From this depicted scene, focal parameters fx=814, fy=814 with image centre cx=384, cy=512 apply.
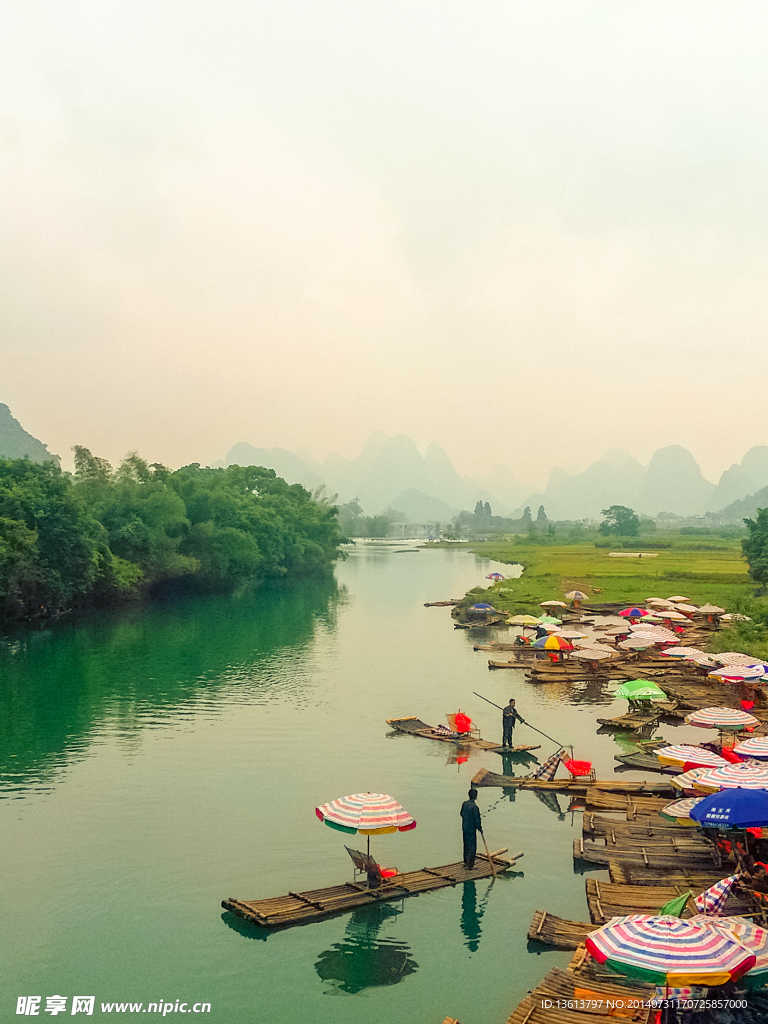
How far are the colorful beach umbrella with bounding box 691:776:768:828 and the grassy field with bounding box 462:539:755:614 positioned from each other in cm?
3785

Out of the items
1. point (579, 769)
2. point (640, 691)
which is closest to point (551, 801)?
point (579, 769)

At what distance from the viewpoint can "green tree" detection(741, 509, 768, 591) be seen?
2594 inches

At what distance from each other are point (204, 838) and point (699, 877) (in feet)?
38.9

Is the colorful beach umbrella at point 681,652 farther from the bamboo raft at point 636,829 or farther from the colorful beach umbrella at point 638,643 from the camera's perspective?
the bamboo raft at point 636,829

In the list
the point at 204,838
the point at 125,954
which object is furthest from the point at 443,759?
the point at 125,954

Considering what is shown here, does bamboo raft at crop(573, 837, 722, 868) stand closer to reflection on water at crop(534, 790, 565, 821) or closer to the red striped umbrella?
the red striped umbrella

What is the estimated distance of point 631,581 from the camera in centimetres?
8088

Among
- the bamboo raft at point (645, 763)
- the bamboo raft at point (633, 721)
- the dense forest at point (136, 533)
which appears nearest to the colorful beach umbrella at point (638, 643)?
the bamboo raft at point (633, 721)

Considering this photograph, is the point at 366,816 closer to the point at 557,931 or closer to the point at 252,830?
the point at 557,931

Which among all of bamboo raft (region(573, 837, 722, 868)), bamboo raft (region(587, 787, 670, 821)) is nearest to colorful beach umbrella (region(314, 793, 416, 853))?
bamboo raft (region(573, 837, 722, 868))

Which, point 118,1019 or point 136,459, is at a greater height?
point 136,459

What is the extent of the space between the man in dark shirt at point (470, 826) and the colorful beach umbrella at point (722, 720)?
9579mm

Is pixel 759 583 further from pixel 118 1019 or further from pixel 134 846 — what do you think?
pixel 118 1019

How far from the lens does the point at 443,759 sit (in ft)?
90.3
